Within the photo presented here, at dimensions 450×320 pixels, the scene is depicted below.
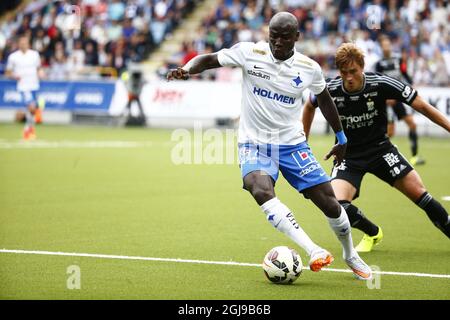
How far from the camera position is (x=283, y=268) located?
25.9 ft

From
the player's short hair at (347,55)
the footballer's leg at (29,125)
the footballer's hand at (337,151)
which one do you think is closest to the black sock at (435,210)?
the footballer's hand at (337,151)

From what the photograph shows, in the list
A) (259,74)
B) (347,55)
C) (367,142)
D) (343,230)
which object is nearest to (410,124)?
(367,142)

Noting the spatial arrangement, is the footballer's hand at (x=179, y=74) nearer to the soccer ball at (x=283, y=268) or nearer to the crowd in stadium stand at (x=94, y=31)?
the soccer ball at (x=283, y=268)

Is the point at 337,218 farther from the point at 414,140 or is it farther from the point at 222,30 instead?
the point at 222,30

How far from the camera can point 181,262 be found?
894 cm

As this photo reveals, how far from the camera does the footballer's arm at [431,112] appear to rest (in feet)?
29.3

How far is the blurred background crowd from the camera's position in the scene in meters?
29.2

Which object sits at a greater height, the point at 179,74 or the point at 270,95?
the point at 179,74

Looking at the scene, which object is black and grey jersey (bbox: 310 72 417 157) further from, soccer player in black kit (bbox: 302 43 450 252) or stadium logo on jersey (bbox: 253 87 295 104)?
stadium logo on jersey (bbox: 253 87 295 104)

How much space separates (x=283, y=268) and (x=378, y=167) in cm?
236

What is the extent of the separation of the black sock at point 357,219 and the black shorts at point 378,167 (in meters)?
0.21

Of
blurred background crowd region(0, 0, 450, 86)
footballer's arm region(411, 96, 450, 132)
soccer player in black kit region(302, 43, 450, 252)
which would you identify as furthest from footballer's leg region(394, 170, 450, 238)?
blurred background crowd region(0, 0, 450, 86)
